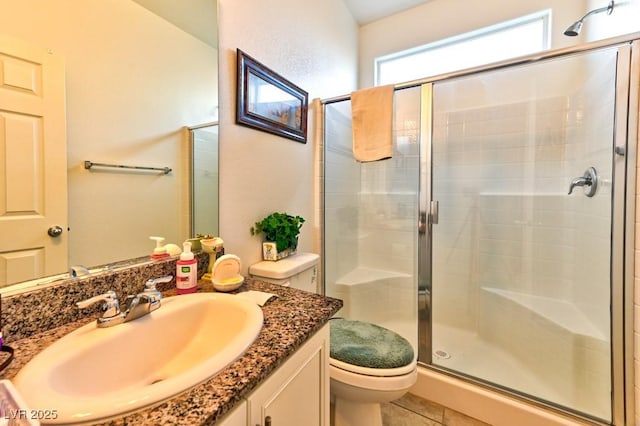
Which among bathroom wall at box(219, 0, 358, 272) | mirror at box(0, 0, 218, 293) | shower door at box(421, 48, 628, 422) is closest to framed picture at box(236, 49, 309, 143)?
bathroom wall at box(219, 0, 358, 272)

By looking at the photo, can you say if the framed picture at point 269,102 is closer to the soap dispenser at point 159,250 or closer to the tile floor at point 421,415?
the soap dispenser at point 159,250

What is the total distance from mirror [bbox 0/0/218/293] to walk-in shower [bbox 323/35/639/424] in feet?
3.36

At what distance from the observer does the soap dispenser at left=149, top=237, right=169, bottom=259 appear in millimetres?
912

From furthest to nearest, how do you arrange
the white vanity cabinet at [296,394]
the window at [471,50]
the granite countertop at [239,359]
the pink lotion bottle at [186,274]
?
the window at [471,50] → the pink lotion bottle at [186,274] → the white vanity cabinet at [296,394] → the granite countertop at [239,359]

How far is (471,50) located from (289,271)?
2.29 meters

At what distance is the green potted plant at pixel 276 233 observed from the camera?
53.9 inches

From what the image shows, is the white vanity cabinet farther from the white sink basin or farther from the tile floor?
the tile floor

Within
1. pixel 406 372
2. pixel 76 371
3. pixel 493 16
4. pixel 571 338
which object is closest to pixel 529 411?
pixel 571 338

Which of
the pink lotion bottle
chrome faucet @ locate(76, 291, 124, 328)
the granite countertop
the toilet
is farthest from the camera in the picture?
the toilet

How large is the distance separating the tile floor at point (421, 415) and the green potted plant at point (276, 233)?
988 millimetres

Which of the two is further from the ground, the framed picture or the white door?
the framed picture

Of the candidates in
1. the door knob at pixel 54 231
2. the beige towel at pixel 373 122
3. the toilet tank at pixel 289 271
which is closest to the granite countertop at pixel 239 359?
the door knob at pixel 54 231

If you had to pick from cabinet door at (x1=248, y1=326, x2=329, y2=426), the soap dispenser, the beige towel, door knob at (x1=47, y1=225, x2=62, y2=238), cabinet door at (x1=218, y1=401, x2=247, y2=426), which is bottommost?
cabinet door at (x1=248, y1=326, x2=329, y2=426)

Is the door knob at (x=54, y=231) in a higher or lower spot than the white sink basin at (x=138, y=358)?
higher
